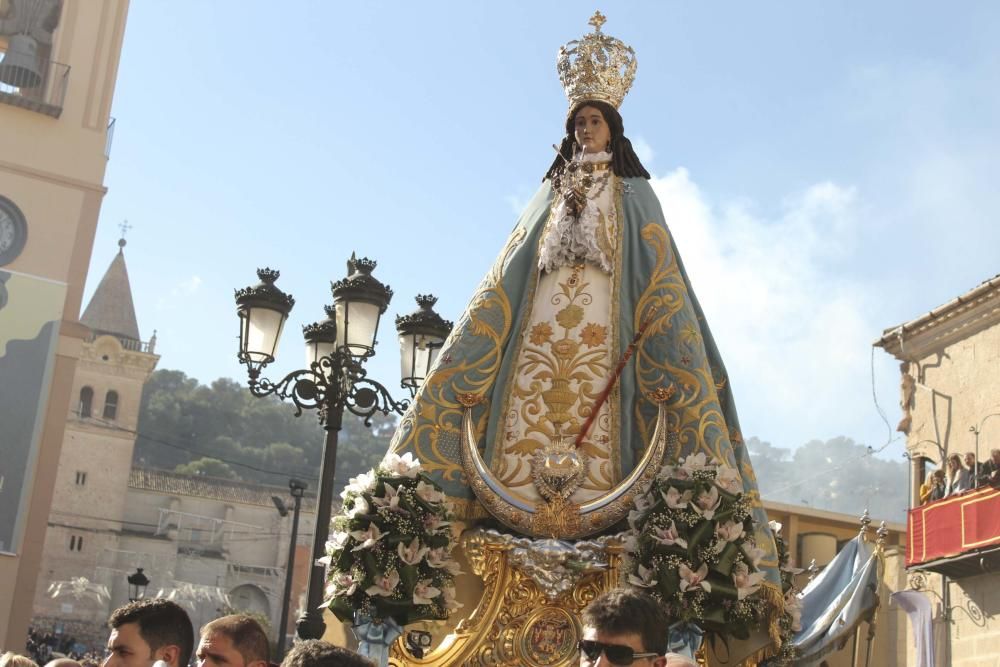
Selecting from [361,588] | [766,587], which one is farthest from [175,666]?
[766,587]

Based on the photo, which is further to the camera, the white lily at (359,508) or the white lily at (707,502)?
the white lily at (359,508)

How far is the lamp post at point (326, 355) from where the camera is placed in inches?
351

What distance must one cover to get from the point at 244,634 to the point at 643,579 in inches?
87.0

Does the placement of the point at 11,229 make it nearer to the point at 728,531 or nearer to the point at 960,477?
the point at 960,477

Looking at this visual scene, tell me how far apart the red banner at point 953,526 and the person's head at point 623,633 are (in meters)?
16.4

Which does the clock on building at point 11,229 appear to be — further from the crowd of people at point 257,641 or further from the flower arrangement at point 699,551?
the crowd of people at point 257,641

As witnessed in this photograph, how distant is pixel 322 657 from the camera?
3035 millimetres

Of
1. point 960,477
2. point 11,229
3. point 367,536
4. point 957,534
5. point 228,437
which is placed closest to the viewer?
point 367,536

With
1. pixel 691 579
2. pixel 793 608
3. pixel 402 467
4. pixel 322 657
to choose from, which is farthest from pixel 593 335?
pixel 322 657

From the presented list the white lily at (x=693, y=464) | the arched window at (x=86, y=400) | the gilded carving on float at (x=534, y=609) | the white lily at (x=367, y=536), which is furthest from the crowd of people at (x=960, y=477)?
the arched window at (x=86, y=400)

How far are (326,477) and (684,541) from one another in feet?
11.9

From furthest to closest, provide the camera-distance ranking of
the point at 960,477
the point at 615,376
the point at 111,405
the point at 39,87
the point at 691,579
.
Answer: the point at 111,405, the point at 39,87, the point at 960,477, the point at 615,376, the point at 691,579

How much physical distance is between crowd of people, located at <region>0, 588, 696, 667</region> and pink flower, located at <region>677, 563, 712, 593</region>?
158cm

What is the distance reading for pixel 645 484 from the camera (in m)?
6.18
